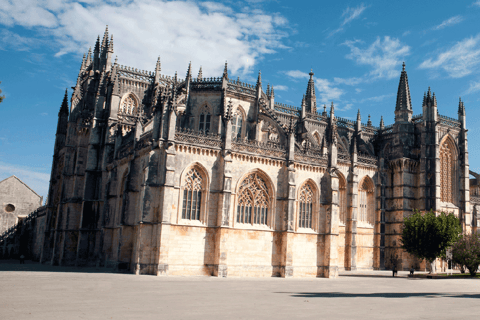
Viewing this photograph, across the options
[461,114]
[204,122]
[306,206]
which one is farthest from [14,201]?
[461,114]

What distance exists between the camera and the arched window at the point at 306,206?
3437cm

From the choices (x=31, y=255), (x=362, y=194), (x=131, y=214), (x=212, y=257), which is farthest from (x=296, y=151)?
(x=31, y=255)

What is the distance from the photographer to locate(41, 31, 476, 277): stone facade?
29.0 metres

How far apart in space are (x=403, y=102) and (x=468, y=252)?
20.1 meters

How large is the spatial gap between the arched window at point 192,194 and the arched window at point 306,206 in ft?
28.6

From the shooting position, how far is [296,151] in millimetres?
34656

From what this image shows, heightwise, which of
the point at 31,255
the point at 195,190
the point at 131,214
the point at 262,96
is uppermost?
the point at 262,96

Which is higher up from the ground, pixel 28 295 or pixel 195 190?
pixel 195 190

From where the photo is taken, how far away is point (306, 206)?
34.7 meters

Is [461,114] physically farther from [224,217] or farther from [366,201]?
[224,217]

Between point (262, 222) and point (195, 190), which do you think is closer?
point (195, 190)

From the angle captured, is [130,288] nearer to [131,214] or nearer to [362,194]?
[131,214]

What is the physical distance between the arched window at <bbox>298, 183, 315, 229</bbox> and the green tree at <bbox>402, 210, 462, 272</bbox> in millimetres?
11608

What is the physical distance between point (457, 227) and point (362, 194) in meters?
10.7
